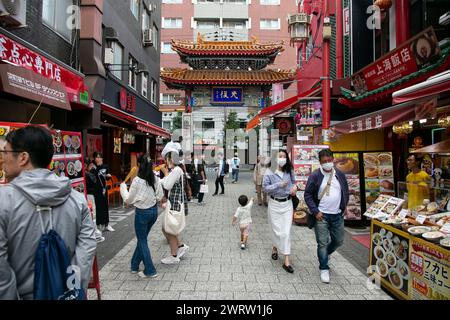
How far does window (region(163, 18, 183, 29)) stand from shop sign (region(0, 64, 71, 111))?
3684cm

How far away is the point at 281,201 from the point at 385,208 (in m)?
1.66

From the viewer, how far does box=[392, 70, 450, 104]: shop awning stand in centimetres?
392

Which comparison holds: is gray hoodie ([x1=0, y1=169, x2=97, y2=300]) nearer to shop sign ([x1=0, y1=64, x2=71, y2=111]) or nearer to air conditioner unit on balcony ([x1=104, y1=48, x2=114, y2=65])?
shop sign ([x1=0, y1=64, x2=71, y2=111])

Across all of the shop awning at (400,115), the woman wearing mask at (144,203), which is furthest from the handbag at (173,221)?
the shop awning at (400,115)

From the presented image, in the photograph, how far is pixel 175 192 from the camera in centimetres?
489

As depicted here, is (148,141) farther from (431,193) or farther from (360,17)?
(431,193)

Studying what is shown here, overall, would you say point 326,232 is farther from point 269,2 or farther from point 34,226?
point 269,2

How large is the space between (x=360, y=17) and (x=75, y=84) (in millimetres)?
9480

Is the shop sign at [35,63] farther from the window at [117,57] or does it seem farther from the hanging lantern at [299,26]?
the hanging lantern at [299,26]

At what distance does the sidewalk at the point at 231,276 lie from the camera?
388cm

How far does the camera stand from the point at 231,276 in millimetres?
4457

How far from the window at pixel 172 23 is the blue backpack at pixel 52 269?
139ft

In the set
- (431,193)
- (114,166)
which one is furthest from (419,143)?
(114,166)

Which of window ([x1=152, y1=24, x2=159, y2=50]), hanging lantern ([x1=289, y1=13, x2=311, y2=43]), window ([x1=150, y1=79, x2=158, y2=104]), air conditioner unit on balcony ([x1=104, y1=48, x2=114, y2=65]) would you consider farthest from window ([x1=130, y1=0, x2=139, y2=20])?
hanging lantern ([x1=289, y1=13, x2=311, y2=43])
